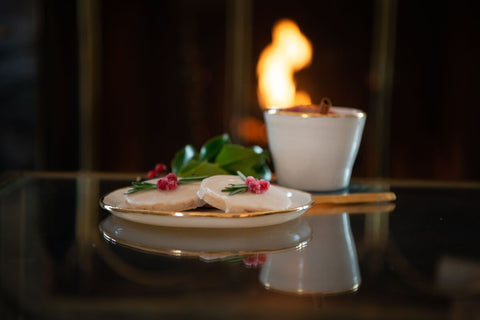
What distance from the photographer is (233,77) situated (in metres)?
2.37

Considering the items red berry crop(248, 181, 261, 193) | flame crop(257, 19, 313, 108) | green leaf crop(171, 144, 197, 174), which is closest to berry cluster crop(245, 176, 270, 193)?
red berry crop(248, 181, 261, 193)

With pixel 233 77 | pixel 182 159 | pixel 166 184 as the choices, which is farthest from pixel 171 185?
pixel 233 77

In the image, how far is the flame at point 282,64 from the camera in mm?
2336

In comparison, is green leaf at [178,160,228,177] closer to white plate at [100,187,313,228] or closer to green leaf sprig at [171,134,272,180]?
green leaf sprig at [171,134,272,180]

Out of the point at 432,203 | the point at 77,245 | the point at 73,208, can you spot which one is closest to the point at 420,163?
the point at 432,203

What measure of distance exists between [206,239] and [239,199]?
0.06 metres

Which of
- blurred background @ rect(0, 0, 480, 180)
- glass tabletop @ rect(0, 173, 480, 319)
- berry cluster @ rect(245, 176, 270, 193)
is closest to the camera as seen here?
glass tabletop @ rect(0, 173, 480, 319)

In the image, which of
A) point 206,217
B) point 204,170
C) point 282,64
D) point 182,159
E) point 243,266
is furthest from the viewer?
point 282,64

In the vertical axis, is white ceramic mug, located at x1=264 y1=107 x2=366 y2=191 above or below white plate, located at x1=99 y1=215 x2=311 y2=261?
above

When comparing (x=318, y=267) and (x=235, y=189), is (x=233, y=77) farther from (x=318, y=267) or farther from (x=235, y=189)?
(x=318, y=267)

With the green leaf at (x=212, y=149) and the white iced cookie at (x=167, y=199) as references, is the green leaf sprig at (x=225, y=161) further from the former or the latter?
the white iced cookie at (x=167, y=199)

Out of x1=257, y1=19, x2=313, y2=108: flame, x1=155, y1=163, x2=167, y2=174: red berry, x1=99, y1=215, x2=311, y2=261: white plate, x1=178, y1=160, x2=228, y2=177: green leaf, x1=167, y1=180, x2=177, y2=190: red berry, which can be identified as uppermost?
x1=257, y1=19, x2=313, y2=108: flame

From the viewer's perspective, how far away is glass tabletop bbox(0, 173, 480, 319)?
385 mm

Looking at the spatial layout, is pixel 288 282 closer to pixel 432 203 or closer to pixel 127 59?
pixel 432 203
